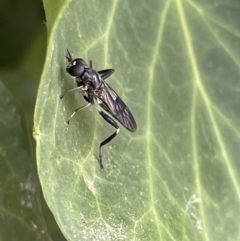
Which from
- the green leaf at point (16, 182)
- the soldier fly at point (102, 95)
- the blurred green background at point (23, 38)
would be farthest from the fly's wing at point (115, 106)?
the blurred green background at point (23, 38)

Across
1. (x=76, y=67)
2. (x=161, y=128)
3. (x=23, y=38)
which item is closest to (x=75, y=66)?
(x=76, y=67)

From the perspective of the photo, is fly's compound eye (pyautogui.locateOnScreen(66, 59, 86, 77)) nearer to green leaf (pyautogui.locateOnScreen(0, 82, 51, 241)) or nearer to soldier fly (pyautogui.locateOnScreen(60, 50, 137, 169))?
soldier fly (pyautogui.locateOnScreen(60, 50, 137, 169))

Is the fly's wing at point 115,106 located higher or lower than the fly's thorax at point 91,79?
lower

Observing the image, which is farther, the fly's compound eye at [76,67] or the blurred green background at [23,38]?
the blurred green background at [23,38]

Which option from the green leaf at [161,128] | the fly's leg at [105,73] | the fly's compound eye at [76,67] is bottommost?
the green leaf at [161,128]

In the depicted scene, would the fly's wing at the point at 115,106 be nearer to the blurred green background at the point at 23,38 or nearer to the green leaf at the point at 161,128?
the green leaf at the point at 161,128

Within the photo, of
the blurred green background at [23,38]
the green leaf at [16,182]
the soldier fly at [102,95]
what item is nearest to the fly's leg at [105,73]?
the soldier fly at [102,95]

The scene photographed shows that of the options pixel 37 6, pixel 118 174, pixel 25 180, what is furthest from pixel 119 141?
pixel 37 6
